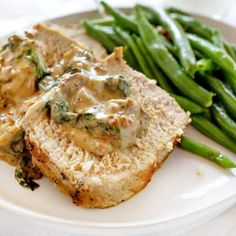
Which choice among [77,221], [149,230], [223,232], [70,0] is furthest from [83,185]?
[70,0]

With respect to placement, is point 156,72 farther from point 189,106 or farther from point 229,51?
point 229,51

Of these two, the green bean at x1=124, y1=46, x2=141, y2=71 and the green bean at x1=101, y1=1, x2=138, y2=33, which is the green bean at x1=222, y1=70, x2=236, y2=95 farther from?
the green bean at x1=101, y1=1, x2=138, y2=33

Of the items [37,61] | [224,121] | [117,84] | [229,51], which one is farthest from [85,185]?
[229,51]

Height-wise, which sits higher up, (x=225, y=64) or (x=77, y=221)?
(x=225, y=64)

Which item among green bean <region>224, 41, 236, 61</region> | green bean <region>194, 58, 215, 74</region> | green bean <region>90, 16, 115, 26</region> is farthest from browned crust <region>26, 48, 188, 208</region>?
green bean <region>90, 16, 115, 26</region>

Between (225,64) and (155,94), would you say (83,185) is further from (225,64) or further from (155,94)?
(225,64)

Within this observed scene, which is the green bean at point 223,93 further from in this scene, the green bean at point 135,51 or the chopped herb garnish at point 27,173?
the chopped herb garnish at point 27,173
